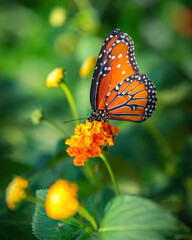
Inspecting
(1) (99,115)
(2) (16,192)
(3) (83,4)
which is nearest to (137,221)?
(2) (16,192)

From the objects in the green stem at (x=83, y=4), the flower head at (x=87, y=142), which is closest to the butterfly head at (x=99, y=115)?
the flower head at (x=87, y=142)

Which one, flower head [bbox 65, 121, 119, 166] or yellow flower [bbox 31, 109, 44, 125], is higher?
yellow flower [bbox 31, 109, 44, 125]

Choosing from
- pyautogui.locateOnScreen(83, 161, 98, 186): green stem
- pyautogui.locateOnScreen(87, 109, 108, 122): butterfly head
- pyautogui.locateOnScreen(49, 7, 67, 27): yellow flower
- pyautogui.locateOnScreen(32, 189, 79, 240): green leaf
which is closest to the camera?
pyautogui.locateOnScreen(32, 189, 79, 240): green leaf

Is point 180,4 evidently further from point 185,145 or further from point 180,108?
point 185,145

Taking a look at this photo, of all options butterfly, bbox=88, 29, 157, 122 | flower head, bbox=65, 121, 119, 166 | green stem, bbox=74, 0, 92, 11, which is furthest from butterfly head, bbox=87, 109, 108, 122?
green stem, bbox=74, 0, 92, 11

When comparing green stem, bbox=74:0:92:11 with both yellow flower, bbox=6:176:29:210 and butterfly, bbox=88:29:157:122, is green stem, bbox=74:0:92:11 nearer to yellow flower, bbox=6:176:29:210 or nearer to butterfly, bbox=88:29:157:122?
butterfly, bbox=88:29:157:122

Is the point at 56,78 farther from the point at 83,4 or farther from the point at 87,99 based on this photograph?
the point at 83,4

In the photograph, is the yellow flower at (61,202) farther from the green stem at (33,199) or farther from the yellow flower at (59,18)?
the yellow flower at (59,18)
